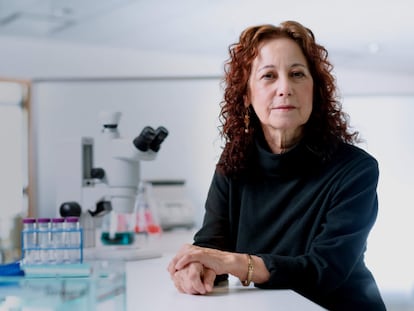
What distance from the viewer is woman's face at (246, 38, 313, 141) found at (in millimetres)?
1600

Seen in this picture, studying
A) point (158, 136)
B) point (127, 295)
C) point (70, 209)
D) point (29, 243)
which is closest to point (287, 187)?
point (127, 295)

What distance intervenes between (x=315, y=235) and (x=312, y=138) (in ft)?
0.83

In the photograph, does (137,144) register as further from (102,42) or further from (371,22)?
(102,42)

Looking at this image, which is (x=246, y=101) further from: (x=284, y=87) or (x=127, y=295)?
(x=127, y=295)

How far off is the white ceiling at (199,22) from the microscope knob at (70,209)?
221 centimetres

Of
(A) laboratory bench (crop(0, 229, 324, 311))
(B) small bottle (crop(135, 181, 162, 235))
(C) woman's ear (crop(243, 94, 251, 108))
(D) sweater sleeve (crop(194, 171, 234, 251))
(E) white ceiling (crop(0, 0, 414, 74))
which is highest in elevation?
(E) white ceiling (crop(0, 0, 414, 74))

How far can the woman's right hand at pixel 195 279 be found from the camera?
4.70ft

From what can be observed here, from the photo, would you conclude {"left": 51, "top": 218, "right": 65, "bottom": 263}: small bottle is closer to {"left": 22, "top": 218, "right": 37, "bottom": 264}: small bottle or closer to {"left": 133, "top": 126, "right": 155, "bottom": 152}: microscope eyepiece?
{"left": 22, "top": 218, "right": 37, "bottom": 264}: small bottle

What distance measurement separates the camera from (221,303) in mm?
1342

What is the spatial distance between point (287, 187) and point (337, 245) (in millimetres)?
236

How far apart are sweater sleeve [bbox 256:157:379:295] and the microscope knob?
45.0 inches

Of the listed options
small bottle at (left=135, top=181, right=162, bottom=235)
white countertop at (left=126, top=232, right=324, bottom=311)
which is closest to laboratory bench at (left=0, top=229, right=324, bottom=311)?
white countertop at (left=126, top=232, right=324, bottom=311)

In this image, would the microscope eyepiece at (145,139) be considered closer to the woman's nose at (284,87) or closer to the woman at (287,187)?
the woman at (287,187)

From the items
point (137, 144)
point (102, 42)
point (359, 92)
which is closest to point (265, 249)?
point (137, 144)
